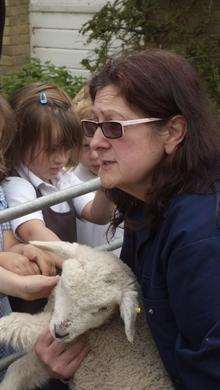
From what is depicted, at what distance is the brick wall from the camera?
8070 millimetres

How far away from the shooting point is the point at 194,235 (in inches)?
65.6

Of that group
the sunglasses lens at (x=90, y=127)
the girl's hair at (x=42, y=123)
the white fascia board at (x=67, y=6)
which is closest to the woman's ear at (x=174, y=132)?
the sunglasses lens at (x=90, y=127)

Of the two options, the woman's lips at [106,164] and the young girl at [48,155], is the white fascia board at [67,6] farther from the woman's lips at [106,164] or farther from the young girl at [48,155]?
the woman's lips at [106,164]

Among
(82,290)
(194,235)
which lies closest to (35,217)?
(82,290)

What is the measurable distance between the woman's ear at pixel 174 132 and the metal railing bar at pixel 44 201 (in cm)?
51

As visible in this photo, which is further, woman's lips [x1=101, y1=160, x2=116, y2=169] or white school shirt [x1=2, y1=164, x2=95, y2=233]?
white school shirt [x1=2, y1=164, x2=95, y2=233]

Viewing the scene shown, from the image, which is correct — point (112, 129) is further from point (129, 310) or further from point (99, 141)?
point (129, 310)

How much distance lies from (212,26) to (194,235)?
19.3ft

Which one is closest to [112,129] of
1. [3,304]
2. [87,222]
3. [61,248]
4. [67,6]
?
[61,248]

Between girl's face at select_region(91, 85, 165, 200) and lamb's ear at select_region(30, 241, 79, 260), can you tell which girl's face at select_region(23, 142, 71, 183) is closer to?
lamb's ear at select_region(30, 241, 79, 260)

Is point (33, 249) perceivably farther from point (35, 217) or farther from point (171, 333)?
point (171, 333)

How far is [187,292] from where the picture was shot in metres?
1.67

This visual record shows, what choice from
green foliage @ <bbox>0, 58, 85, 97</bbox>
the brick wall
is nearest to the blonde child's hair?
green foliage @ <bbox>0, 58, 85, 97</bbox>

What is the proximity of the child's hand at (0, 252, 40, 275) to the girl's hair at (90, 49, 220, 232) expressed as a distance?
0.55 meters
